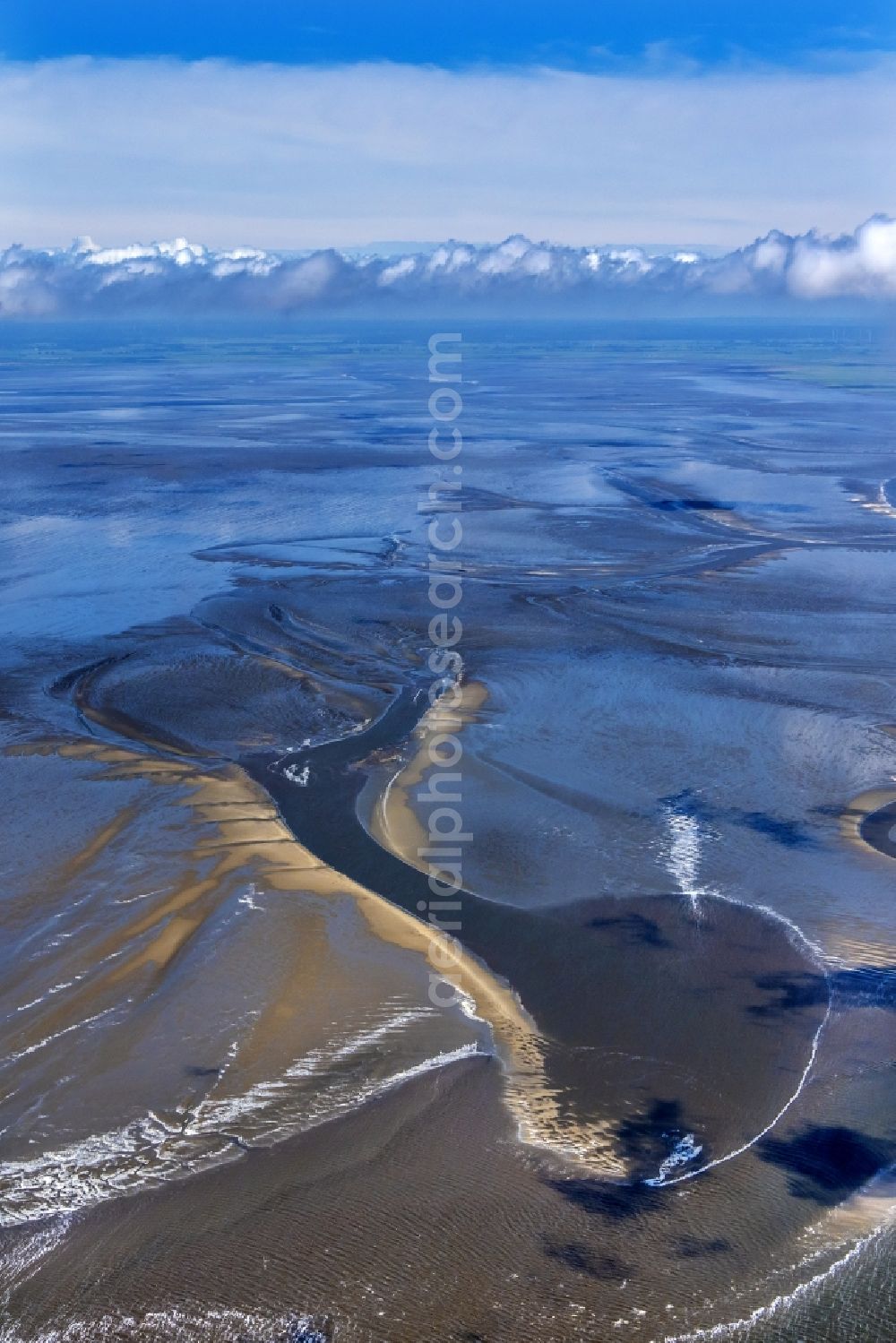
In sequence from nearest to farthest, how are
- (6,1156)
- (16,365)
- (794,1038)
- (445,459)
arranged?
1. (6,1156)
2. (794,1038)
3. (445,459)
4. (16,365)

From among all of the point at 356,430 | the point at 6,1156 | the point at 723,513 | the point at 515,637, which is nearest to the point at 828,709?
the point at 515,637

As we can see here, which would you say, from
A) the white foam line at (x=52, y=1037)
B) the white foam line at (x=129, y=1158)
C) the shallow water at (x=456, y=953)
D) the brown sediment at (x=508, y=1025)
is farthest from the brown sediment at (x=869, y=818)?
the white foam line at (x=52, y=1037)

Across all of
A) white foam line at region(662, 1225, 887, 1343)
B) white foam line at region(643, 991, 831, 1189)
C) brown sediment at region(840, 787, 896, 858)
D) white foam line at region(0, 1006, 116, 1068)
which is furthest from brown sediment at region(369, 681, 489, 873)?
white foam line at region(662, 1225, 887, 1343)

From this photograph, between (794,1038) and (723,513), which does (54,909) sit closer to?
(794,1038)

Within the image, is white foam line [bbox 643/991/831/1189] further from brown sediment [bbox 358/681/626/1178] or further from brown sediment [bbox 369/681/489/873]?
brown sediment [bbox 369/681/489/873]

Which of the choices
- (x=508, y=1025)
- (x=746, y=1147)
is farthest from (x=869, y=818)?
(x=746, y=1147)

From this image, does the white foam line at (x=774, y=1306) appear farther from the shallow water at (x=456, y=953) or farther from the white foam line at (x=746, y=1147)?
the white foam line at (x=746, y=1147)

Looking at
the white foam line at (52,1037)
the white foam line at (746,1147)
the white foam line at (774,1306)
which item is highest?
the white foam line at (52,1037)

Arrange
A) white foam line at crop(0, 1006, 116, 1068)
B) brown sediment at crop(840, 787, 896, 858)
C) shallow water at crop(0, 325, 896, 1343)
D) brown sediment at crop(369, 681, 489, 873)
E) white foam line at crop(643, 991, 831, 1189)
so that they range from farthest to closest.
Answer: brown sediment at crop(369, 681, 489, 873) < brown sediment at crop(840, 787, 896, 858) < white foam line at crop(0, 1006, 116, 1068) < white foam line at crop(643, 991, 831, 1189) < shallow water at crop(0, 325, 896, 1343)
